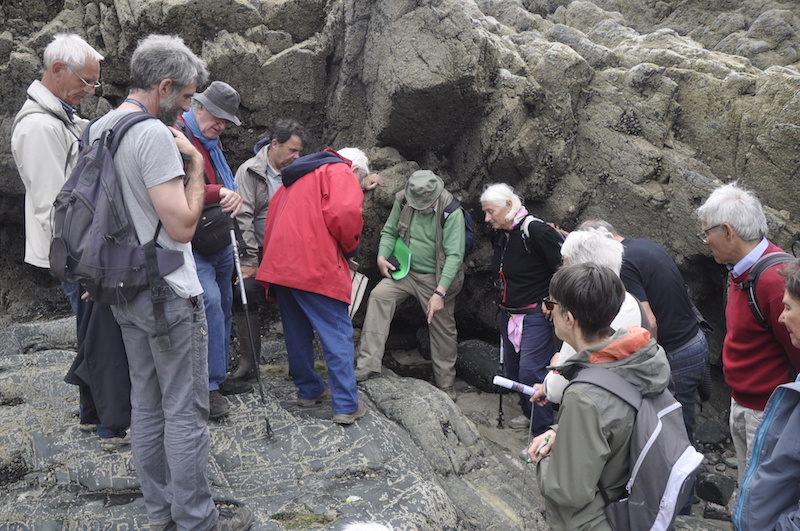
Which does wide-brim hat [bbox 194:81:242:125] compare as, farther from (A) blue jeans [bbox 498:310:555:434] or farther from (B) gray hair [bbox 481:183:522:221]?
(A) blue jeans [bbox 498:310:555:434]

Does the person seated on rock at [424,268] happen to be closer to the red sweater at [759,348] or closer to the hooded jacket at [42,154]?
the red sweater at [759,348]

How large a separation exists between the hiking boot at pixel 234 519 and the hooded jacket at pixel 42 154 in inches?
88.5

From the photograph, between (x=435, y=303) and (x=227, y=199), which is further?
(x=435, y=303)

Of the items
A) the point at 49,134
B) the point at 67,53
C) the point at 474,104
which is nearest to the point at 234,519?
the point at 49,134

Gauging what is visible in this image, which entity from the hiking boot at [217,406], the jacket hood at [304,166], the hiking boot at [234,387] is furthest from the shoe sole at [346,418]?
the jacket hood at [304,166]

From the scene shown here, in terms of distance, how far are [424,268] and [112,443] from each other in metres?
4.01

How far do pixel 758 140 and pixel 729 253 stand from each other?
136 inches

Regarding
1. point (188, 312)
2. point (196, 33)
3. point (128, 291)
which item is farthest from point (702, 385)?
point (196, 33)

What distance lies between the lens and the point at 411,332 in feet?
30.7

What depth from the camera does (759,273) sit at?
4.09m

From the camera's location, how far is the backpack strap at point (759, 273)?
4.08 metres

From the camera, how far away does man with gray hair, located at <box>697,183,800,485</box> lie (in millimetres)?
4160

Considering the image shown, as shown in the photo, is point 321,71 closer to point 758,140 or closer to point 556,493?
point 758,140

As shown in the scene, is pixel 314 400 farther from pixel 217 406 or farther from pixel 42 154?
pixel 42 154
